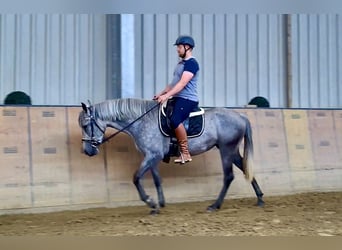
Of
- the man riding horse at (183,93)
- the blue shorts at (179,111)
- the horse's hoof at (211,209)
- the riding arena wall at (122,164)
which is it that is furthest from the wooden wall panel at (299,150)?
the blue shorts at (179,111)

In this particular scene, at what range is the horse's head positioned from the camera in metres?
6.00

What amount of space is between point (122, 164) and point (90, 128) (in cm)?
96

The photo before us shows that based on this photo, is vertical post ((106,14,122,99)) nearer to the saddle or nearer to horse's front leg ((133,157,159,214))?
the saddle

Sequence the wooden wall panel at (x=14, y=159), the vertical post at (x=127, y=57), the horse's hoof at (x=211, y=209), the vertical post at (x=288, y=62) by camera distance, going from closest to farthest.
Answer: the horse's hoof at (x=211, y=209)
the wooden wall panel at (x=14, y=159)
the vertical post at (x=127, y=57)
the vertical post at (x=288, y=62)

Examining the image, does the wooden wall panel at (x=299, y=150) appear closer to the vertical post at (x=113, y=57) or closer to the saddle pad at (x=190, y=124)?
the saddle pad at (x=190, y=124)

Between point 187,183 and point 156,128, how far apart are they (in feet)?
4.29

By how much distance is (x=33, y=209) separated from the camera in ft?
20.6

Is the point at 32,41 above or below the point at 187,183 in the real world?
above

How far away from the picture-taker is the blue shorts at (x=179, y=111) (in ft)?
19.2

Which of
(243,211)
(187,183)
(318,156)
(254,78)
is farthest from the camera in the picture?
(254,78)

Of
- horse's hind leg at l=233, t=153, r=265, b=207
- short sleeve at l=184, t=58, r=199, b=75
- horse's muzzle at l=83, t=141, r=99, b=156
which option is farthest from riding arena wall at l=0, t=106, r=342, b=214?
short sleeve at l=184, t=58, r=199, b=75

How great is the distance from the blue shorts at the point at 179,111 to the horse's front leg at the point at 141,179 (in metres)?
0.54

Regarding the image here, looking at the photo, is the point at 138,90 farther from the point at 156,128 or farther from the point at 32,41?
the point at 156,128

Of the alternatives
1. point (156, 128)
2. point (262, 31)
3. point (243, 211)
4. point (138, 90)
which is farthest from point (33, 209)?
point (262, 31)
